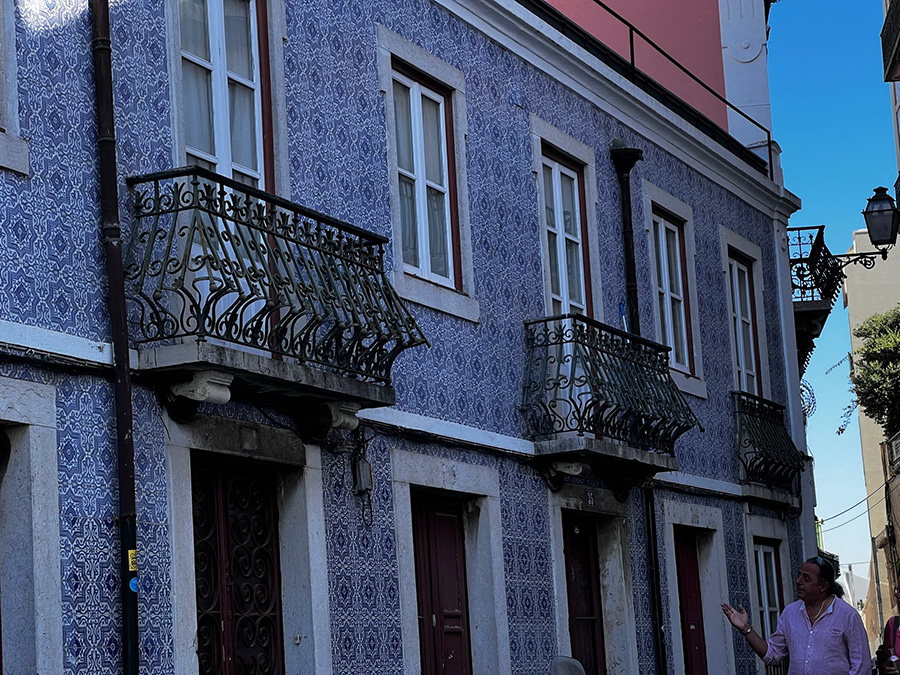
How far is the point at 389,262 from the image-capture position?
35.9 feet

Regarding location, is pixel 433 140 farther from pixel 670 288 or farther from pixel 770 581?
pixel 770 581

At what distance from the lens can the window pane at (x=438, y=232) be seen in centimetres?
1182

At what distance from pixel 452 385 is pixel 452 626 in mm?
1652

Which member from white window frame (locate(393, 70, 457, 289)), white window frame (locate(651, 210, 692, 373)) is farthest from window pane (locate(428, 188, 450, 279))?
white window frame (locate(651, 210, 692, 373))

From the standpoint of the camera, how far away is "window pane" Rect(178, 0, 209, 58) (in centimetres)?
952

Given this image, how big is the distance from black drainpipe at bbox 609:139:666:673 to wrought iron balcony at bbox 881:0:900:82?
12.7 feet

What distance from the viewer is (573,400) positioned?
12664mm

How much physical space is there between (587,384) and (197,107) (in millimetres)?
4401

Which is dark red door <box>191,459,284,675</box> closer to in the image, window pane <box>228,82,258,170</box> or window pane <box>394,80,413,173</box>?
window pane <box>228,82,258,170</box>

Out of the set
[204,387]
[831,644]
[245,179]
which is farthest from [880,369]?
[204,387]

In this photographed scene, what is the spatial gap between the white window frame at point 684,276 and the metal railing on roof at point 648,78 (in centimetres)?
107

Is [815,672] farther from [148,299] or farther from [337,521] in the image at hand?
[148,299]

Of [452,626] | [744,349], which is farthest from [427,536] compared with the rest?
[744,349]

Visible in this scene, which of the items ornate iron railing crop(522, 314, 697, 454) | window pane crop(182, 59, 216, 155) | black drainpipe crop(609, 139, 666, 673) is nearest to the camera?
window pane crop(182, 59, 216, 155)
